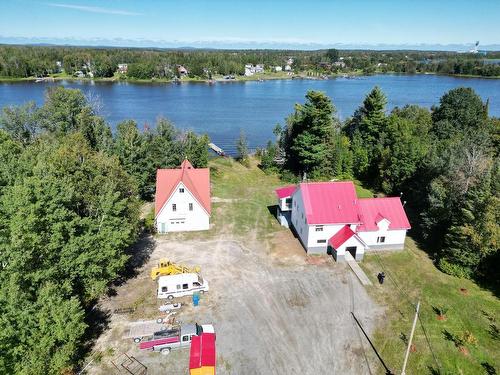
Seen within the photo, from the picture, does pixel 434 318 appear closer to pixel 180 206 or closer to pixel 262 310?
pixel 262 310

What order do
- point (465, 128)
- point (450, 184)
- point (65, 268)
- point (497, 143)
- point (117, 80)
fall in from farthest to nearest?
point (117, 80), point (465, 128), point (497, 143), point (450, 184), point (65, 268)

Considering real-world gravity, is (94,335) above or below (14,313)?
below

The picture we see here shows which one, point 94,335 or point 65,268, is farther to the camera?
point 94,335

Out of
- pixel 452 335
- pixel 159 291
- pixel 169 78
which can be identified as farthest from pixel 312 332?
pixel 169 78

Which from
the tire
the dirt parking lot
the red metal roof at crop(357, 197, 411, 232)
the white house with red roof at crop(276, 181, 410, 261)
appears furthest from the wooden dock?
the tire

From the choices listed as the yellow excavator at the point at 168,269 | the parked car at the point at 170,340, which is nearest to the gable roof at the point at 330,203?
the yellow excavator at the point at 168,269

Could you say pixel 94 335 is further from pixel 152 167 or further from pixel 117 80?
pixel 117 80
